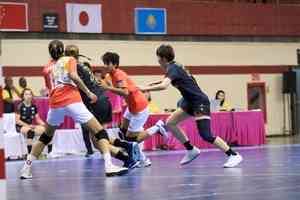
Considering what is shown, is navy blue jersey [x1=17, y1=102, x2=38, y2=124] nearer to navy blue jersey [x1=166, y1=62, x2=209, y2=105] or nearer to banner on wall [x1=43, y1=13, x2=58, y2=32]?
banner on wall [x1=43, y1=13, x2=58, y2=32]

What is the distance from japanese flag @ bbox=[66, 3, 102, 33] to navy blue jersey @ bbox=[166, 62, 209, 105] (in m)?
10.2

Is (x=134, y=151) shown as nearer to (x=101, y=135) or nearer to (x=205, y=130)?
(x=205, y=130)

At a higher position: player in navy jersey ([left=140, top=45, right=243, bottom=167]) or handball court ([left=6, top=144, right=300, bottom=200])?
player in navy jersey ([left=140, top=45, right=243, bottom=167])

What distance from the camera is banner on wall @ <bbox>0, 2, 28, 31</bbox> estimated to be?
1788 cm

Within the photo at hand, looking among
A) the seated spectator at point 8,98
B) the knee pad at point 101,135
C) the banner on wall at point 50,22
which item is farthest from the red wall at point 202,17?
the knee pad at point 101,135

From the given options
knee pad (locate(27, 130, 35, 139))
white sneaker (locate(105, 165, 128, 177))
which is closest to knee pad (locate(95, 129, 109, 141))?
white sneaker (locate(105, 165, 128, 177))

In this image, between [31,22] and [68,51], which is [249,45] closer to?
[31,22]

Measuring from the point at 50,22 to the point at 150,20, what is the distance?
9.97 ft

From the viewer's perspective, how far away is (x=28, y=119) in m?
14.4

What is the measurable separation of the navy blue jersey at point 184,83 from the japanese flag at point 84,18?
10213 millimetres

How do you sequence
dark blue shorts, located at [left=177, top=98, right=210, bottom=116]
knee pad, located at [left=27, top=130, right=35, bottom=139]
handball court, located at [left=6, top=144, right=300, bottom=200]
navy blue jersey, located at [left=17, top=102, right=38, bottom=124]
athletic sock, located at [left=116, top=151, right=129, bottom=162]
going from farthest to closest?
navy blue jersey, located at [left=17, top=102, right=38, bottom=124] → knee pad, located at [left=27, top=130, right=35, bottom=139] → dark blue shorts, located at [left=177, top=98, right=210, bottom=116] → athletic sock, located at [left=116, top=151, right=129, bottom=162] → handball court, located at [left=6, top=144, right=300, bottom=200]

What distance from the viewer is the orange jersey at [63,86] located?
26.6 feet

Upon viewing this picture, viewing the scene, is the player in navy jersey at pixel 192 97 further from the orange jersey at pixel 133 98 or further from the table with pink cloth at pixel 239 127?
the table with pink cloth at pixel 239 127

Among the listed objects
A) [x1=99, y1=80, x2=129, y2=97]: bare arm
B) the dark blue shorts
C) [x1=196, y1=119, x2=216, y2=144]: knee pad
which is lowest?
[x1=196, y1=119, x2=216, y2=144]: knee pad
